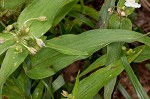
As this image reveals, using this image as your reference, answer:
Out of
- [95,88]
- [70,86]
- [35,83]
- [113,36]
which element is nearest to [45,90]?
[35,83]

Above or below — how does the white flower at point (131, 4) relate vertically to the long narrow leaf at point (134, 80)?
above

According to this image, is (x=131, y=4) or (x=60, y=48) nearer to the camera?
(x=60, y=48)

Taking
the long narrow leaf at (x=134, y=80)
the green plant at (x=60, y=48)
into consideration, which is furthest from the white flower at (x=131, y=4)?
the long narrow leaf at (x=134, y=80)

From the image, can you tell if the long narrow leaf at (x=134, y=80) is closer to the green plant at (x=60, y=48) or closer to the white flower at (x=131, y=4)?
the green plant at (x=60, y=48)

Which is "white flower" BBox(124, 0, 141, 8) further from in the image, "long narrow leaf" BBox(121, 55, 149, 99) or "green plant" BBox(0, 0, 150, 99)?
"long narrow leaf" BBox(121, 55, 149, 99)

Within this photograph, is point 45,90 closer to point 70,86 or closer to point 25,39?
point 70,86

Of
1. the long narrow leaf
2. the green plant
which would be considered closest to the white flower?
the green plant

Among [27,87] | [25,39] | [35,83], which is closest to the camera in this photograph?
[25,39]

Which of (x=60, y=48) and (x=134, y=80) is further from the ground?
(x=60, y=48)
